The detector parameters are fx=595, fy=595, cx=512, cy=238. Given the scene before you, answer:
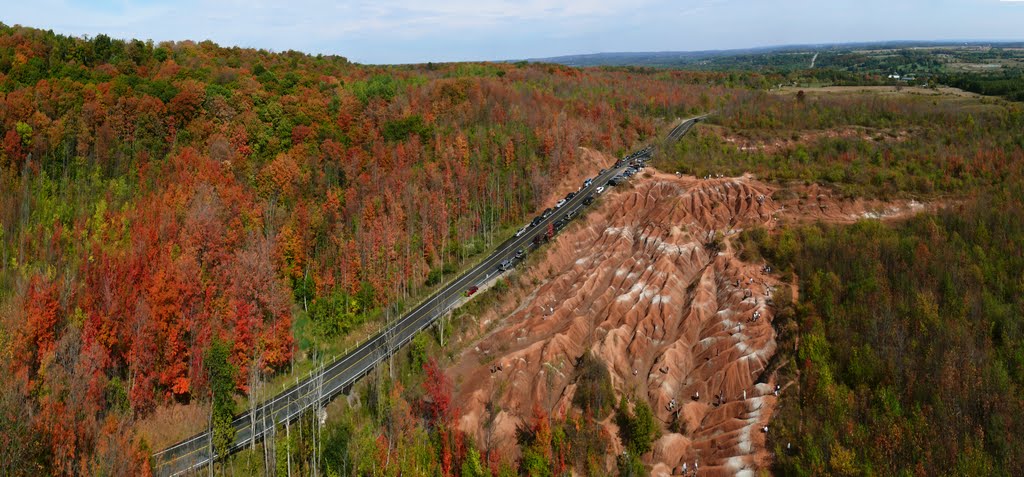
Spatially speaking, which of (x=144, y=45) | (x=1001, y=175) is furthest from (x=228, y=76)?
(x=1001, y=175)

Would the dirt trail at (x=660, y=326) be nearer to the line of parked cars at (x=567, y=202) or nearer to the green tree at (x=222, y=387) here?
the line of parked cars at (x=567, y=202)

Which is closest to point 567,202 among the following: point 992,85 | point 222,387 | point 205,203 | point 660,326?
point 660,326

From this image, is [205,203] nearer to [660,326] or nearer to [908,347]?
[660,326]

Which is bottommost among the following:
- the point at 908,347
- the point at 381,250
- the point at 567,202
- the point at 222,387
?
the point at 222,387

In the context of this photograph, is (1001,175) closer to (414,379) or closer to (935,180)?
(935,180)

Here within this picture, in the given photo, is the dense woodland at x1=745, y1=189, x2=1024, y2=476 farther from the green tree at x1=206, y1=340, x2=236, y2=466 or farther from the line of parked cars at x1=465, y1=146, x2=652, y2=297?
the green tree at x1=206, y1=340, x2=236, y2=466
